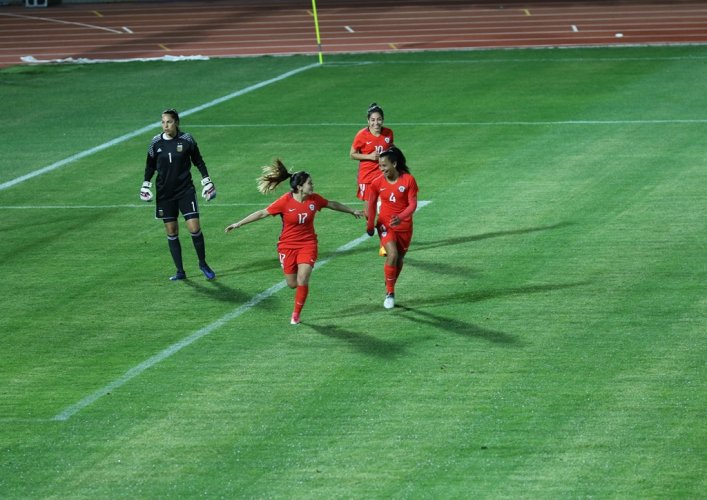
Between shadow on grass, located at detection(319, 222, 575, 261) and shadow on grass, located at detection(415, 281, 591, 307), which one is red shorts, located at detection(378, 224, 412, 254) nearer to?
shadow on grass, located at detection(415, 281, 591, 307)

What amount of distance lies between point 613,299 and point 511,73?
1915 cm

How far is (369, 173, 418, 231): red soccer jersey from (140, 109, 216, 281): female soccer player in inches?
108

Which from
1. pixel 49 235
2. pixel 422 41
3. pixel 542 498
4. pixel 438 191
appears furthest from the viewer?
pixel 422 41

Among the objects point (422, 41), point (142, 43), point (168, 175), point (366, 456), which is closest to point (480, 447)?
point (366, 456)

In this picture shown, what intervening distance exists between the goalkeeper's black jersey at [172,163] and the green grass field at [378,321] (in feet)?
3.76

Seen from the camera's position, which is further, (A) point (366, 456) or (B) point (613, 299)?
(B) point (613, 299)

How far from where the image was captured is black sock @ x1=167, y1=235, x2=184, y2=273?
1891 cm

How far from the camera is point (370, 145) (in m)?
20.1

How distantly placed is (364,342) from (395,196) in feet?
6.95

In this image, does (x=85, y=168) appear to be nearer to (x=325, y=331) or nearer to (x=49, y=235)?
(x=49, y=235)

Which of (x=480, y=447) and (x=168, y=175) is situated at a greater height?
(x=168, y=175)

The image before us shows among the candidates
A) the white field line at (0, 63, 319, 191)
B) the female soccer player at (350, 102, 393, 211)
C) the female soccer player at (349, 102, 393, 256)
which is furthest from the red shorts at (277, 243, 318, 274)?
the white field line at (0, 63, 319, 191)

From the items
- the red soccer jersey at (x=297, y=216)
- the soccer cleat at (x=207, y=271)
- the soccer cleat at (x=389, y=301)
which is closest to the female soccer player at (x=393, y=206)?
the soccer cleat at (x=389, y=301)

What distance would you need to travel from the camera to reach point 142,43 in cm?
4497
